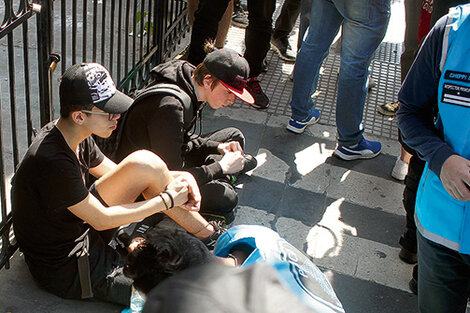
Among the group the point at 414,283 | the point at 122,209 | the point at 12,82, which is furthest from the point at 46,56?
the point at 414,283

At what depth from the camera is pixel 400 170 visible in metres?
4.42

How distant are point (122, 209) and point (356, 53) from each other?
207 centimetres

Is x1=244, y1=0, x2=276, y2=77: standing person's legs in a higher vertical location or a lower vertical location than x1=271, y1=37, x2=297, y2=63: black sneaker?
higher

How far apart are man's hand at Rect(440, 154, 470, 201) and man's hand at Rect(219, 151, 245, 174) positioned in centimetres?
158

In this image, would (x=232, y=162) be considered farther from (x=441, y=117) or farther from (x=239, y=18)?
(x=239, y=18)

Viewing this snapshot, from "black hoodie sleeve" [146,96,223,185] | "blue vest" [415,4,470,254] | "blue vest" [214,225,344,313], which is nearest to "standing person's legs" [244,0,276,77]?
"black hoodie sleeve" [146,96,223,185]

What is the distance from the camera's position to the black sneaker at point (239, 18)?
649 cm

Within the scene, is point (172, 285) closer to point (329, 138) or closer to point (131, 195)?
point (131, 195)

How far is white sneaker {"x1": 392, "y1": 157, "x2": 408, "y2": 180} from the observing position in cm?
441

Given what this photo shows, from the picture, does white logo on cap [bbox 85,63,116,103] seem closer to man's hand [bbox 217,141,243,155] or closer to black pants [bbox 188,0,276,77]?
man's hand [bbox 217,141,243,155]

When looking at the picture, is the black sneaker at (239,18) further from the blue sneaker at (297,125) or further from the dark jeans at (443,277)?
the dark jeans at (443,277)

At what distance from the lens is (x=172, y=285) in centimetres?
114

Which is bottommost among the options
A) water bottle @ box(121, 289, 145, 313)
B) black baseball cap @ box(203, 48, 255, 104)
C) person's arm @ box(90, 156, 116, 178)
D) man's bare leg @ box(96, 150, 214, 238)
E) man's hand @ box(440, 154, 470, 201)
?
water bottle @ box(121, 289, 145, 313)

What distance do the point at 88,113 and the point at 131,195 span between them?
0.53 meters
